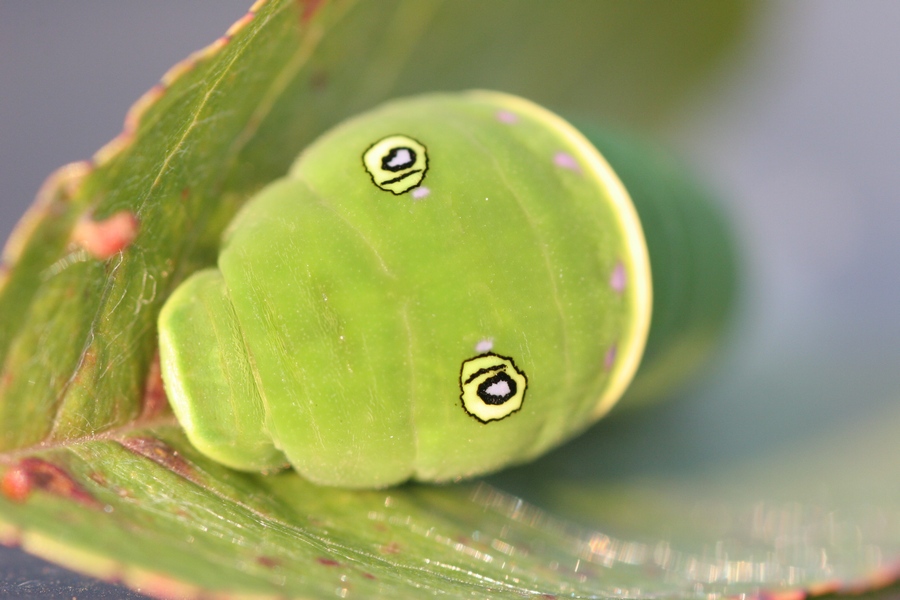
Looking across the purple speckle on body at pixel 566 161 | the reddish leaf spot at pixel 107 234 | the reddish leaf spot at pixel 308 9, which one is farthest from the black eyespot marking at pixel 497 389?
the reddish leaf spot at pixel 308 9

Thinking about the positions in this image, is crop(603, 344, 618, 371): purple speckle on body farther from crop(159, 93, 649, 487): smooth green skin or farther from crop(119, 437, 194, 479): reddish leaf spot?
crop(119, 437, 194, 479): reddish leaf spot

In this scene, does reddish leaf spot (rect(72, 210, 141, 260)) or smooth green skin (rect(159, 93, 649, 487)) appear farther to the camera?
smooth green skin (rect(159, 93, 649, 487))

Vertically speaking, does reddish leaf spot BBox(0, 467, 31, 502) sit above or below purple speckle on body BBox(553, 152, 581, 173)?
below

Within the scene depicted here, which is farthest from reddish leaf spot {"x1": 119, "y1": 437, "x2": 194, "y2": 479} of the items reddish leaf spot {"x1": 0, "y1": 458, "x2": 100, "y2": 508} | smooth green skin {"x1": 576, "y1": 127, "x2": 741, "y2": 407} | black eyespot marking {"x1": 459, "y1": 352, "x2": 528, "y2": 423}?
smooth green skin {"x1": 576, "y1": 127, "x2": 741, "y2": 407}

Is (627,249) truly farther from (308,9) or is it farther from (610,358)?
(308,9)

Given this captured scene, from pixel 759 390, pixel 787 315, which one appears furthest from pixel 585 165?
pixel 787 315

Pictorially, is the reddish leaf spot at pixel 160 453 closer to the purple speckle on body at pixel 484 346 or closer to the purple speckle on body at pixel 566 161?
the purple speckle on body at pixel 484 346

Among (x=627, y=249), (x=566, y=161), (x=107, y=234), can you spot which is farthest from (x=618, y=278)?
(x=107, y=234)
